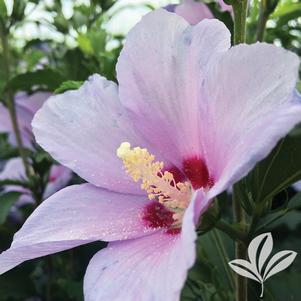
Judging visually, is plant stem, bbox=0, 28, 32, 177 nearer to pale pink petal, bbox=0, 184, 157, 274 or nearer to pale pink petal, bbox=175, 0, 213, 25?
pale pink petal, bbox=175, 0, 213, 25

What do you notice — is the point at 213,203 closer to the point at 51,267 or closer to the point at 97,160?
the point at 97,160

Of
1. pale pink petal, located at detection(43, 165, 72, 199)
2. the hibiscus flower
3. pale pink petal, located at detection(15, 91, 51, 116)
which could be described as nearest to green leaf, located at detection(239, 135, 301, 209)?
the hibiscus flower

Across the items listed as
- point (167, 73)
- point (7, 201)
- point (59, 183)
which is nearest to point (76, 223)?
point (167, 73)

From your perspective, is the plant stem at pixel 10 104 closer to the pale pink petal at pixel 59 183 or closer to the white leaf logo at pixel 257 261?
the pale pink petal at pixel 59 183

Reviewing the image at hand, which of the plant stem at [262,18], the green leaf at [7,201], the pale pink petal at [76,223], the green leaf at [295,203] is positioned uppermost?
the plant stem at [262,18]

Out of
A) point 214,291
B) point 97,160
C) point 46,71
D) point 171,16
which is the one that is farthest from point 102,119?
point 46,71

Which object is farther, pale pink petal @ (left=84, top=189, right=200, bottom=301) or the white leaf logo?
the white leaf logo

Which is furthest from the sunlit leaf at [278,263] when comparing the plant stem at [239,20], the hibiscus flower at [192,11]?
the hibiscus flower at [192,11]
